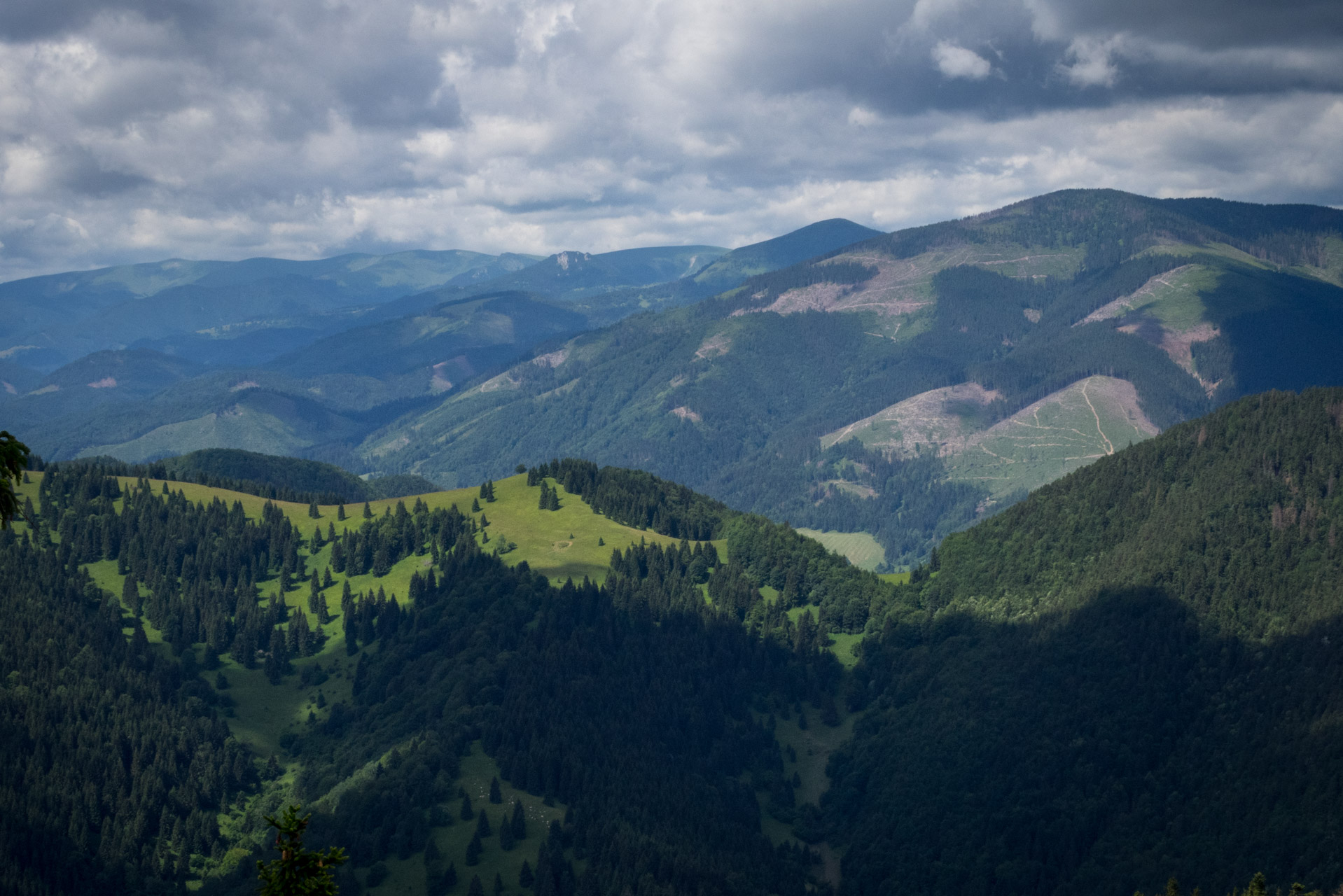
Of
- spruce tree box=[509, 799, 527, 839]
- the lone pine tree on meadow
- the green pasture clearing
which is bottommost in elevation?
the green pasture clearing

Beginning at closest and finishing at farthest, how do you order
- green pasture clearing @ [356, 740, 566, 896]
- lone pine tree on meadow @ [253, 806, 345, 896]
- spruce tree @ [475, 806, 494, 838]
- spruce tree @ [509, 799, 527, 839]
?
lone pine tree on meadow @ [253, 806, 345, 896]
green pasture clearing @ [356, 740, 566, 896]
spruce tree @ [475, 806, 494, 838]
spruce tree @ [509, 799, 527, 839]

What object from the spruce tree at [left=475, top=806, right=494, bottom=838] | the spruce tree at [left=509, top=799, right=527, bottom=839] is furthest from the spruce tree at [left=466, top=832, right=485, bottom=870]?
the spruce tree at [left=509, top=799, right=527, bottom=839]

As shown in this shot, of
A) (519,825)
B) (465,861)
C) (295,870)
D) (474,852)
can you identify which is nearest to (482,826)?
(519,825)

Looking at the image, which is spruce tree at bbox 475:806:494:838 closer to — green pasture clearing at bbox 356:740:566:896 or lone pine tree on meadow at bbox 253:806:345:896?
green pasture clearing at bbox 356:740:566:896

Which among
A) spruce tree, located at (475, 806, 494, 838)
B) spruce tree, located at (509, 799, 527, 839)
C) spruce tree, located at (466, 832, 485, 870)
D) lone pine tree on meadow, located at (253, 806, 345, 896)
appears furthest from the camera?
spruce tree, located at (509, 799, 527, 839)

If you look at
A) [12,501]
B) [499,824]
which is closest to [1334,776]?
[499,824]

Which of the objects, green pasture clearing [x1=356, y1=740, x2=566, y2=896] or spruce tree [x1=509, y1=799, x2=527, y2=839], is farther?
spruce tree [x1=509, y1=799, x2=527, y2=839]

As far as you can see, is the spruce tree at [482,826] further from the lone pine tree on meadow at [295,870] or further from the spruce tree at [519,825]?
the lone pine tree on meadow at [295,870]

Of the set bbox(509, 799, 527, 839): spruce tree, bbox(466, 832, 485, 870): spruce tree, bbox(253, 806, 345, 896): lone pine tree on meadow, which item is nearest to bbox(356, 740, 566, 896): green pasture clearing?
bbox(466, 832, 485, 870): spruce tree

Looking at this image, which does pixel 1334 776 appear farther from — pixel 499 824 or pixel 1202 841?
pixel 499 824

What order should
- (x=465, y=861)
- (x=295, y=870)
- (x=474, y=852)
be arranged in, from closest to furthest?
(x=295, y=870), (x=465, y=861), (x=474, y=852)

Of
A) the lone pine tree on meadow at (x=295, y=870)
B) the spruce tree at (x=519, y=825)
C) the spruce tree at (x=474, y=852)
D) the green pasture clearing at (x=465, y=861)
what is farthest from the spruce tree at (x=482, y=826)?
the lone pine tree on meadow at (x=295, y=870)

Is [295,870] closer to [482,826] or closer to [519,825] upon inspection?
[519,825]

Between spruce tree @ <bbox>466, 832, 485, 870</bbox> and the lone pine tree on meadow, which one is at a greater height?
the lone pine tree on meadow
